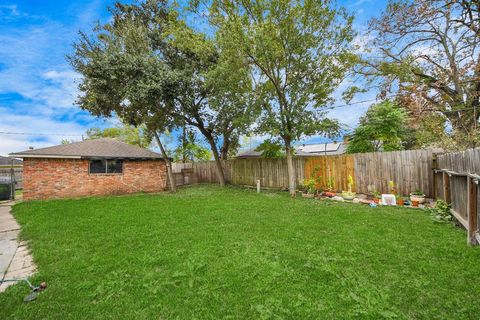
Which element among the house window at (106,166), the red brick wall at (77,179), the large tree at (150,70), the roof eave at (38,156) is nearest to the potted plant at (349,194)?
the large tree at (150,70)

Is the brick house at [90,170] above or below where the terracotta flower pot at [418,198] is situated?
above

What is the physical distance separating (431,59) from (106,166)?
53.0 ft

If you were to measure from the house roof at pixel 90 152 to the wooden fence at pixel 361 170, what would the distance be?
6.56m

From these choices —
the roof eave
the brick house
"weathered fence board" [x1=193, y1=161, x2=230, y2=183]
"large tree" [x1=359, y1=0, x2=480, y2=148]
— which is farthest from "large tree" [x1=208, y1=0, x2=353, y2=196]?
the roof eave

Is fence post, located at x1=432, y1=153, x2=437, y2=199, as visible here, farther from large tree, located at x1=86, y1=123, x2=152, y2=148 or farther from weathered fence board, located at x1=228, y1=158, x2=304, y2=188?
large tree, located at x1=86, y1=123, x2=152, y2=148

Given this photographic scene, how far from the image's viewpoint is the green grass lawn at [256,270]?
214 cm

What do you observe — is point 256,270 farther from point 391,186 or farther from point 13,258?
point 391,186

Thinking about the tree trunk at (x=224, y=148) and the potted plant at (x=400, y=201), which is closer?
the potted plant at (x=400, y=201)

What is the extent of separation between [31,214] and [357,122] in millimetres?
16233

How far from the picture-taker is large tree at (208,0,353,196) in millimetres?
8055

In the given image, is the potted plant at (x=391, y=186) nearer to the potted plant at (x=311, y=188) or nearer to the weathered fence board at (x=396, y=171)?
the weathered fence board at (x=396, y=171)

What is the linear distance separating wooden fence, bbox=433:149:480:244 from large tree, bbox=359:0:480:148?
14.3 feet

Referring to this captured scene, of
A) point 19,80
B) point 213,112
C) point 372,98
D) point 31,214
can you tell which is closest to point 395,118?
point 372,98

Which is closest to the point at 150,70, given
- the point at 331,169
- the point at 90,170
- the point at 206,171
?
the point at 90,170
